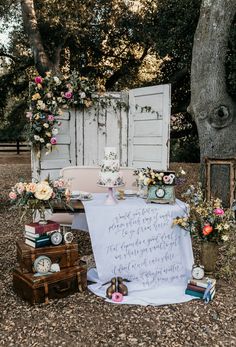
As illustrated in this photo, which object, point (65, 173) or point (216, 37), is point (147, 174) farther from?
point (216, 37)

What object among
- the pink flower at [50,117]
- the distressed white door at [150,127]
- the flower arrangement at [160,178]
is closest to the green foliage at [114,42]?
the distressed white door at [150,127]

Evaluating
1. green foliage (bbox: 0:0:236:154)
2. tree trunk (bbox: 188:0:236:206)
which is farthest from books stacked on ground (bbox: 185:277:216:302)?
green foliage (bbox: 0:0:236:154)

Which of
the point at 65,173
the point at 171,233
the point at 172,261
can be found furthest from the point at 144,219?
the point at 65,173

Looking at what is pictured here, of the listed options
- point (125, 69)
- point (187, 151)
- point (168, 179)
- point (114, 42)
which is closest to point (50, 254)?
point (168, 179)

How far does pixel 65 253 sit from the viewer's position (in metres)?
3.02

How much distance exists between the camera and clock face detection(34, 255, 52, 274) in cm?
286

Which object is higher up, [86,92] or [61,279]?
[86,92]

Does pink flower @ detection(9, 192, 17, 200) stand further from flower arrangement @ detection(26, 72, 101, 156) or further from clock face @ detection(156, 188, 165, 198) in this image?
flower arrangement @ detection(26, 72, 101, 156)

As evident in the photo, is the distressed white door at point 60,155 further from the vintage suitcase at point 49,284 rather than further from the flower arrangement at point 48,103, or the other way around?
the vintage suitcase at point 49,284

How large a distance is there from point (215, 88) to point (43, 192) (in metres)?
3.60

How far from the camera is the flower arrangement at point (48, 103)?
16.6ft

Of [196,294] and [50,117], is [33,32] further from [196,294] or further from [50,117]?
[196,294]

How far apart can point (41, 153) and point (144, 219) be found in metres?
2.64

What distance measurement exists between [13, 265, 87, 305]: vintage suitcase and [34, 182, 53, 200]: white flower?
2.13ft
